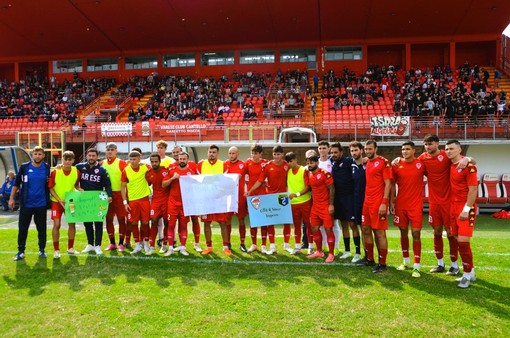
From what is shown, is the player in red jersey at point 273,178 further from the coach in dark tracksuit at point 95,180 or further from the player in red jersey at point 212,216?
the coach in dark tracksuit at point 95,180

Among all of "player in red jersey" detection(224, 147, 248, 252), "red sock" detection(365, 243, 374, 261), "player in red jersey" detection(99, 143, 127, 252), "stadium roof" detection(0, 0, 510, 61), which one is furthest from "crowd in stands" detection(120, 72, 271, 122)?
"red sock" detection(365, 243, 374, 261)

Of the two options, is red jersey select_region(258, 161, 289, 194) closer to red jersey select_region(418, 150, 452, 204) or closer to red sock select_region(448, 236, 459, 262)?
red jersey select_region(418, 150, 452, 204)

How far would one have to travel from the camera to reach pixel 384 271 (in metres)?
6.54

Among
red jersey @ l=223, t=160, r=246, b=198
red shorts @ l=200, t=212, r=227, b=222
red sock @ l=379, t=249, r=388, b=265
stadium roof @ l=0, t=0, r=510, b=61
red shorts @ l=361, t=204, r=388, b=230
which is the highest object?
stadium roof @ l=0, t=0, r=510, b=61

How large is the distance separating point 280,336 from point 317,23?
1083 inches

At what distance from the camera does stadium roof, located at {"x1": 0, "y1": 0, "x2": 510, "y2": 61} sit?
26422mm

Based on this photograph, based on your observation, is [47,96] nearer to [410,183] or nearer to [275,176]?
[275,176]

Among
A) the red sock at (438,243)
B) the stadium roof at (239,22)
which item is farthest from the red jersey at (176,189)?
the stadium roof at (239,22)

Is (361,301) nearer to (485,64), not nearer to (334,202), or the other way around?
(334,202)

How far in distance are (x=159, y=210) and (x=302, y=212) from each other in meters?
2.82

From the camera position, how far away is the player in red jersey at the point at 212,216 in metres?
7.88

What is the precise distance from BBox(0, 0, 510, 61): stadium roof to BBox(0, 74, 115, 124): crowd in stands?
3.36m

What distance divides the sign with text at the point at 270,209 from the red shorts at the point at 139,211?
202 cm

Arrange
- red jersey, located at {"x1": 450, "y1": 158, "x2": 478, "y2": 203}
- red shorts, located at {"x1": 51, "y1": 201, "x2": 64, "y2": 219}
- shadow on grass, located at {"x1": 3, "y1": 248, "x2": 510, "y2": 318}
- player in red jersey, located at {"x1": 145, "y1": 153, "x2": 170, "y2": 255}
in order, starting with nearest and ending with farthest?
shadow on grass, located at {"x1": 3, "y1": 248, "x2": 510, "y2": 318}
red jersey, located at {"x1": 450, "y1": 158, "x2": 478, "y2": 203}
red shorts, located at {"x1": 51, "y1": 201, "x2": 64, "y2": 219}
player in red jersey, located at {"x1": 145, "y1": 153, "x2": 170, "y2": 255}
